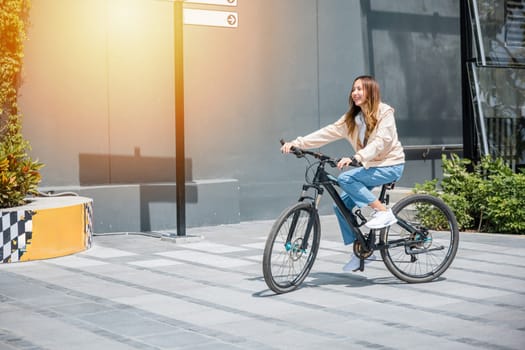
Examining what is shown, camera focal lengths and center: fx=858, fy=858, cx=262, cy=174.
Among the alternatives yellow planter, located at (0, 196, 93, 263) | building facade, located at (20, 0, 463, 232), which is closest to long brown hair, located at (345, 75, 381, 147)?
yellow planter, located at (0, 196, 93, 263)

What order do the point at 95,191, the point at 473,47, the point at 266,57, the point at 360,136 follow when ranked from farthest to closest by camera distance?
the point at 266,57, the point at 473,47, the point at 95,191, the point at 360,136

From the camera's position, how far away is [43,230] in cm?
855

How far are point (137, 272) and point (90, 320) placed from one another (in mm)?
2123

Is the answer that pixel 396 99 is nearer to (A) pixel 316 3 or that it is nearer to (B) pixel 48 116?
(A) pixel 316 3

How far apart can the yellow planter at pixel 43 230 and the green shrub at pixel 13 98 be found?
12.9 inches

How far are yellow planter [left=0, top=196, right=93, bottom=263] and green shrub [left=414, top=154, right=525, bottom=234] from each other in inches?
175

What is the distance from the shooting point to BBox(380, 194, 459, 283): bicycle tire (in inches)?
276

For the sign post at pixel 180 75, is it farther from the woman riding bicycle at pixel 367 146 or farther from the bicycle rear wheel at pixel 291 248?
the bicycle rear wheel at pixel 291 248

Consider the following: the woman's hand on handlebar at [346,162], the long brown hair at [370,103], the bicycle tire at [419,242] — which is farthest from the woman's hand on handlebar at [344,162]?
the bicycle tire at [419,242]

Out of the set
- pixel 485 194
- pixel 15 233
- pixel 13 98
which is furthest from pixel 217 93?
pixel 15 233

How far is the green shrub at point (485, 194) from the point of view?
10195 millimetres

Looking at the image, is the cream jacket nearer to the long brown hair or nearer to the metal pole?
the long brown hair

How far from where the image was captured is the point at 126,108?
11.0 metres

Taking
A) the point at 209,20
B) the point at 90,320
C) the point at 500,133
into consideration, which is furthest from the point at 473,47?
the point at 90,320
